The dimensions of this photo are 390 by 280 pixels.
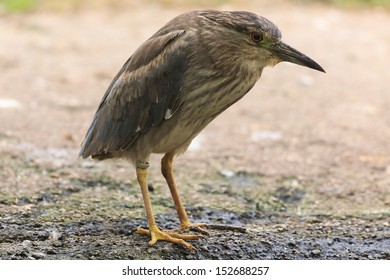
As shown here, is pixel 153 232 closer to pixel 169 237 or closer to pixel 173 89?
pixel 169 237

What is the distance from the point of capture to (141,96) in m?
5.26

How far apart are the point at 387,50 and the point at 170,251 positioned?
8036 millimetres

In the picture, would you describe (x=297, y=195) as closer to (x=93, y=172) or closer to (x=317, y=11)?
(x=93, y=172)

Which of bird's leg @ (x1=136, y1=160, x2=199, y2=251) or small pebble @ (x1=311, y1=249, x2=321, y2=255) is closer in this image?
bird's leg @ (x1=136, y1=160, x2=199, y2=251)

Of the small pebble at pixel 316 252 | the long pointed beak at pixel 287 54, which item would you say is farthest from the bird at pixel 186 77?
the small pebble at pixel 316 252

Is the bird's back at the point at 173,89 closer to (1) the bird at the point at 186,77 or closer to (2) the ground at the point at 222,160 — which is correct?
(1) the bird at the point at 186,77

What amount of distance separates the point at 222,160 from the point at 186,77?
8.94 ft

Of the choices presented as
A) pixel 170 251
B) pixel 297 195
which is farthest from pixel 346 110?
pixel 170 251

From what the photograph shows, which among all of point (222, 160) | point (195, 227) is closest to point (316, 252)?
point (195, 227)

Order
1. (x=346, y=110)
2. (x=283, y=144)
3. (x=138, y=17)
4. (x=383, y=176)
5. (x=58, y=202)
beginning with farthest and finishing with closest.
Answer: (x=138, y=17) < (x=346, y=110) < (x=283, y=144) < (x=383, y=176) < (x=58, y=202)

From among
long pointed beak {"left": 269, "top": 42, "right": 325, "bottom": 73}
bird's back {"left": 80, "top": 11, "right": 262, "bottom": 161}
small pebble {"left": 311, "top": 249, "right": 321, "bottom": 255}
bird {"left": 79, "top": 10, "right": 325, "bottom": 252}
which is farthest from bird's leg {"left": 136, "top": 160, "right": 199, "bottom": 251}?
long pointed beak {"left": 269, "top": 42, "right": 325, "bottom": 73}

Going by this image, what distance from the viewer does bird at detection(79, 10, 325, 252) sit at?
4949 millimetres

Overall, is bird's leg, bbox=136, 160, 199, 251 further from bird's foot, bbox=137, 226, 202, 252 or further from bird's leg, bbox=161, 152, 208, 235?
bird's leg, bbox=161, 152, 208, 235

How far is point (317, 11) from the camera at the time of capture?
14.2 meters
